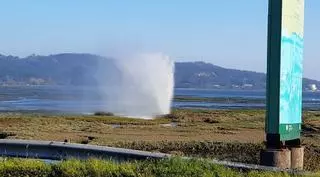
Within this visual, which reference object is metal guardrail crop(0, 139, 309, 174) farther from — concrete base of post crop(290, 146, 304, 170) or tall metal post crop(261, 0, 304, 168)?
concrete base of post crop(290, 146, 304, 170)

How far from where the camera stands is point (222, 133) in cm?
3316

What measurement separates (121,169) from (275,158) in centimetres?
418

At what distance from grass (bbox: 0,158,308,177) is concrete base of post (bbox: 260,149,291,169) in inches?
113

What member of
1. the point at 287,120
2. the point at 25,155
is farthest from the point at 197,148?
the point at 25,155

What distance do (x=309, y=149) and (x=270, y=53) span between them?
8.29 metres

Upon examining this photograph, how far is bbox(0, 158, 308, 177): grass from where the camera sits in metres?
11.7

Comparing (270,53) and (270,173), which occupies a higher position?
(270,53)

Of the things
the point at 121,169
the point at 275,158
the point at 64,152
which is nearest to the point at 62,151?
the point at 64,152

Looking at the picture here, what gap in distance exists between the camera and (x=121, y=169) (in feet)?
39.3

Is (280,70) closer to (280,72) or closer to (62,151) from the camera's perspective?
(280,72)

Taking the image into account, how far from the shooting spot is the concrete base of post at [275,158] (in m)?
14.8

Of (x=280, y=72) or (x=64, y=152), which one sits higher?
(x=280, y=72)

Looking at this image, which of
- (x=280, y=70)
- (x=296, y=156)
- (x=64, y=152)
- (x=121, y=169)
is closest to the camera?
(x=121, y=169)

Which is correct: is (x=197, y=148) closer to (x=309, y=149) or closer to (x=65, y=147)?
(x=309, y=149)
